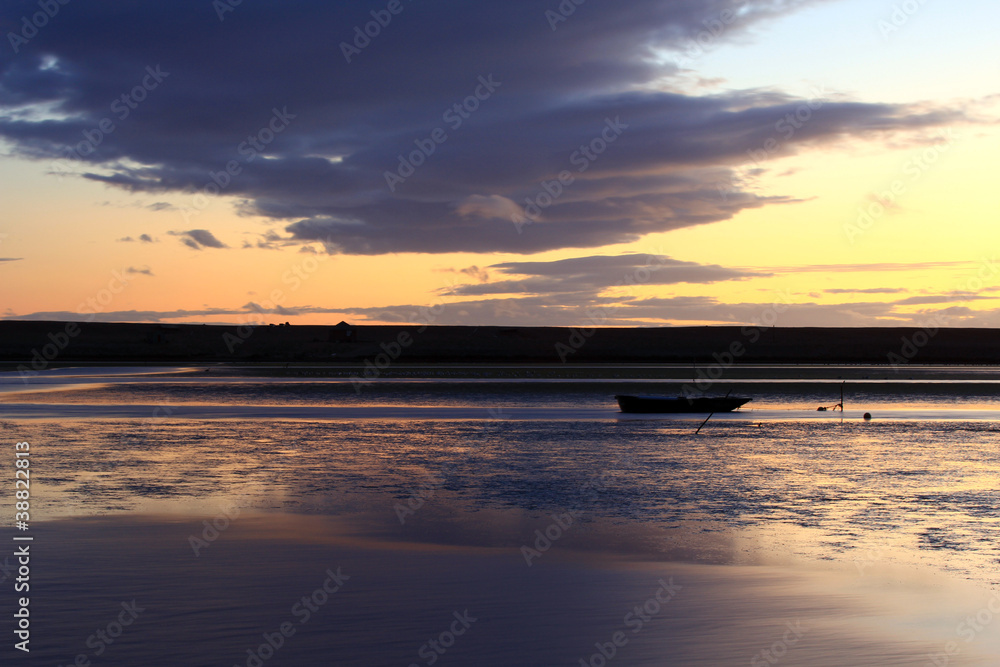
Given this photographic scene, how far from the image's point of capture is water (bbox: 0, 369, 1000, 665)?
13.6 metres

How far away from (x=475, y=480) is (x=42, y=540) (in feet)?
30.7

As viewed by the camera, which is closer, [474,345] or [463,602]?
[463,602]

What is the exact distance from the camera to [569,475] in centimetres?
2042

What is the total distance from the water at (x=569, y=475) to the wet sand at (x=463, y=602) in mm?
188

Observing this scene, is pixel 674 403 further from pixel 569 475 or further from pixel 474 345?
pixel 474 345

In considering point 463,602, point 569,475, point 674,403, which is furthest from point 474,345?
point 463,602

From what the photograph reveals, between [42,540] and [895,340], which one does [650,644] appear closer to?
[42,540]

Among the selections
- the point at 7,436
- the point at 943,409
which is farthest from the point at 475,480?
the point at 943,409

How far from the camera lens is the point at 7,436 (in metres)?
27.0

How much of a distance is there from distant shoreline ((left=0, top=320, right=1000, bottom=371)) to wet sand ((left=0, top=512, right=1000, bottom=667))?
3423 inches

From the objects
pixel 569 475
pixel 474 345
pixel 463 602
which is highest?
pixel 463 602

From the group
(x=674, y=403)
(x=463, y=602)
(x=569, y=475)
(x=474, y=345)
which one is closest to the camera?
(x=463, y=602)

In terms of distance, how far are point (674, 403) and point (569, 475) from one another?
20458 mm

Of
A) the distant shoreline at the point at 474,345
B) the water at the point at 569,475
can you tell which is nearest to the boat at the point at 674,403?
the water at the point at 569,475
